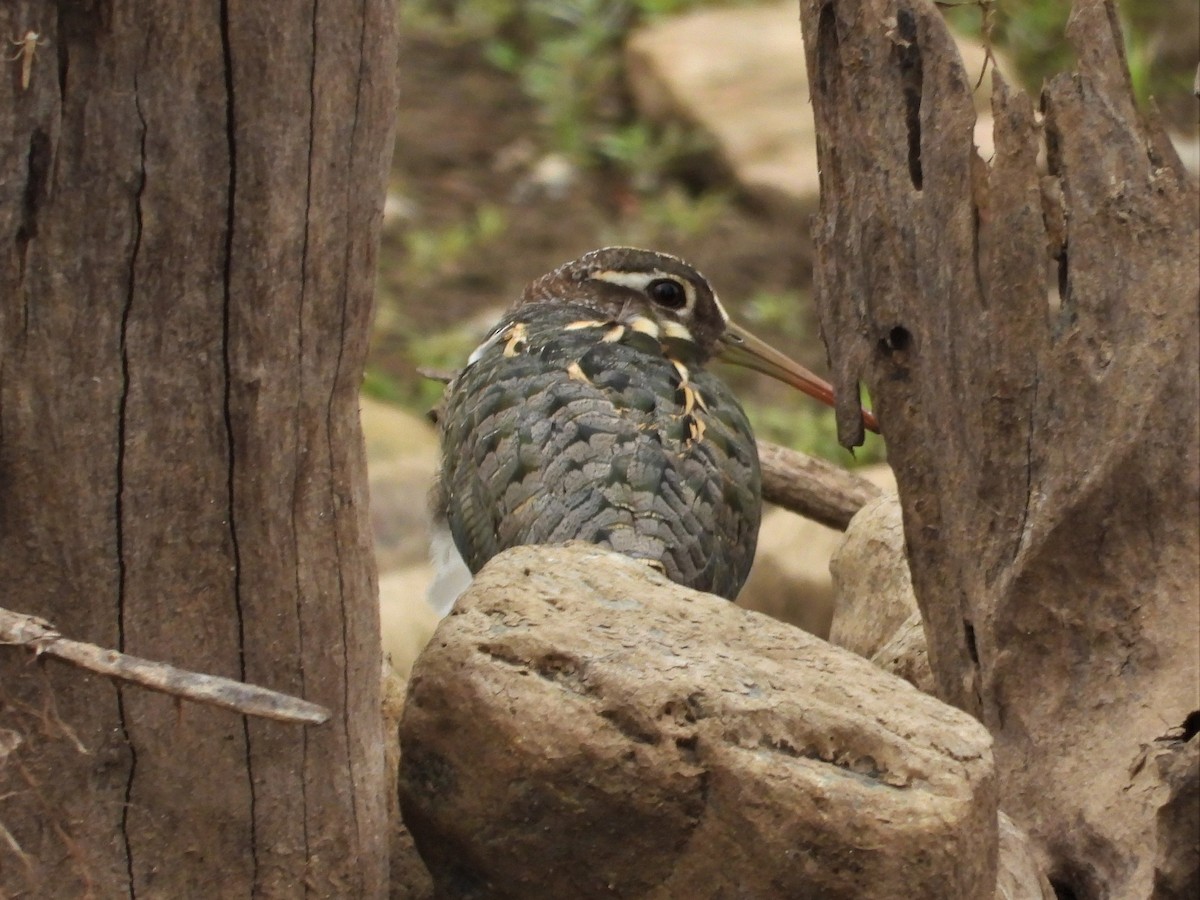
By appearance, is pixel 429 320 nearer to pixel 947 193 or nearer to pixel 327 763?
pixel 947 193

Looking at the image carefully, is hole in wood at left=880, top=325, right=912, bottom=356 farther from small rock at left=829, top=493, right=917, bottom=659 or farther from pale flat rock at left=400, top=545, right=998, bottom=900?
pale flat rock at left=400, top=545, right=998, bottom=900

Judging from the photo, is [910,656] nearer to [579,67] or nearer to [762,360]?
[762,360]

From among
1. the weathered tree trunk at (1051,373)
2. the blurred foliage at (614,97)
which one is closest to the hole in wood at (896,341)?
the weathered tree trunk at (1051,373)

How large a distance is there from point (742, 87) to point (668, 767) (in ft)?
27.4

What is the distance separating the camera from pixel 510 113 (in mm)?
11547

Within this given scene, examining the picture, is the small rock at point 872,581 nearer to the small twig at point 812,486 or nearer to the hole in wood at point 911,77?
the small twig at point 812,486

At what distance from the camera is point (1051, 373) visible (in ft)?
13.6

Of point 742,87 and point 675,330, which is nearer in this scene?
point 675,330

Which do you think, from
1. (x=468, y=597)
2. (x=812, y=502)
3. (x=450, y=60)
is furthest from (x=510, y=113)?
(x=468, y=597)

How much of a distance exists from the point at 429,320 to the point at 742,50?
10.3 feet

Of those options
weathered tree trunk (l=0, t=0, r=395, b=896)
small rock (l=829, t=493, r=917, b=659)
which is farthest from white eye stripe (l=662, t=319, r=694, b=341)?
weathered tree trunk (l=0, t=0, r=395, b=896)

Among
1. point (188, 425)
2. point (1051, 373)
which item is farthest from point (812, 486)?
point (188, 425)

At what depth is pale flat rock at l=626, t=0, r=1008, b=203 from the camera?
10.6 meters

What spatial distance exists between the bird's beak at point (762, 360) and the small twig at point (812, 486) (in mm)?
221
